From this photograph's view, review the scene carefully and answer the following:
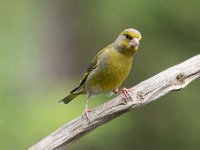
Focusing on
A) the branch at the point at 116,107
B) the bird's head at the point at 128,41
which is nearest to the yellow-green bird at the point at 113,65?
the bird's head at the point at 128,41

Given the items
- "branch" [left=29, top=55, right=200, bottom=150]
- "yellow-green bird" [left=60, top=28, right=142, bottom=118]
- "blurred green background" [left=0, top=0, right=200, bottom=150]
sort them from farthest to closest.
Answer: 1. "blurred green background" [left=0, top=0, right=200, bottom=150]
2. "yellow-green bird" [left=60, top=28, right=142, bottom=118]
3. "branch" [left=29, top=55, right=200, bottom=150]

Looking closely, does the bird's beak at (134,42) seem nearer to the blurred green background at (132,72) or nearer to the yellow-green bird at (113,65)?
the yellow-green bird at (113,65)

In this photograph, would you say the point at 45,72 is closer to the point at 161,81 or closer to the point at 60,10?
the point at 60,10

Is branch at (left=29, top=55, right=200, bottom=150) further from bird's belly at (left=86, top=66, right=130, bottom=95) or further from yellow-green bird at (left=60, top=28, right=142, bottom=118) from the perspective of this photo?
bird's belly at (left=86, top=66, right=130, bottom=95)

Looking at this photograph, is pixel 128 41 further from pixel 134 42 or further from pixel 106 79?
pixel 106 79

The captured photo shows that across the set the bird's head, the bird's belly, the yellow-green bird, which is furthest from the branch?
the bird's belly

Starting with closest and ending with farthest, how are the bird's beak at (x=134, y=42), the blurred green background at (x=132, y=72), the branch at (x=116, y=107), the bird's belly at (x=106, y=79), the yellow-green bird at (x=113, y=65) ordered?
the branch at (x=116, y=107)
the bird's beak at (x=134, y=42)
the yellow-green bird at (x=113, y=65)
the bird's belly at (x=106, y=79)
the blurred green background at (x=132, y=72)

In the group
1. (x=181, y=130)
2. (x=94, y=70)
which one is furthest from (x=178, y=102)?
(x=94, y=70)
